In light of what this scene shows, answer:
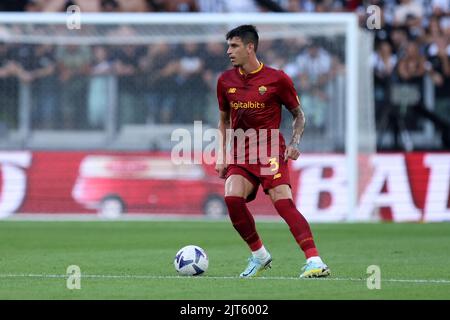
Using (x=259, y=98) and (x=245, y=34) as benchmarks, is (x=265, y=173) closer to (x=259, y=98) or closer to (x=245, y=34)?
(x=259, y=98)

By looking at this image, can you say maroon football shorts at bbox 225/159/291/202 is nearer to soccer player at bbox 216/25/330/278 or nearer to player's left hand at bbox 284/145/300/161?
soccer player at bbox 216/25/330/278

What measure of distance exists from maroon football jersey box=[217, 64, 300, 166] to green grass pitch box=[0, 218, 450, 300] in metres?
1.39

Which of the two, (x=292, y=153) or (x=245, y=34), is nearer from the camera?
(x=292, y=153)

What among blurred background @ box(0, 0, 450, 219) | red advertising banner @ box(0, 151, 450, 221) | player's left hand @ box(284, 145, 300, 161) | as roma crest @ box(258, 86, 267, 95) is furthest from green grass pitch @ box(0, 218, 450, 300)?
blurred background @ box(0, 0, 450, 219)

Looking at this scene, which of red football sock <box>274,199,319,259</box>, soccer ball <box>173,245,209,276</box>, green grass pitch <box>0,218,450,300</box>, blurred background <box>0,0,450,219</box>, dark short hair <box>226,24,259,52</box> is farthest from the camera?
blurred background <box>0,0,450,219</box>

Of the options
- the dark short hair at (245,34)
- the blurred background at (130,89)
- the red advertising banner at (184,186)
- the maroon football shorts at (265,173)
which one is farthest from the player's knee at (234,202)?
the blurred background at (130,89)

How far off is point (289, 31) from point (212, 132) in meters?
2.53

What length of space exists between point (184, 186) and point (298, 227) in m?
11.2

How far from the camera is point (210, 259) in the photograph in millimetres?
12406

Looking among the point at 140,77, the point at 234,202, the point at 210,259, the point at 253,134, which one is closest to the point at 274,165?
the point at 253,134

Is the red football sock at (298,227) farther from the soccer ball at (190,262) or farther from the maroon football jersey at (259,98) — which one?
the soccer ball at (190,262)

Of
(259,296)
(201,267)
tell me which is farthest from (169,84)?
(259,296)

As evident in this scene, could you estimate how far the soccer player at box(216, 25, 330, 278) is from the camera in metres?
10.3
